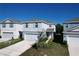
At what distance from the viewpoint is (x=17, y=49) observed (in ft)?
49.8

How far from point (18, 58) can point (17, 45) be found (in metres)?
2.12

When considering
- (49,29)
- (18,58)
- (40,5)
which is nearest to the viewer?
(18,58)

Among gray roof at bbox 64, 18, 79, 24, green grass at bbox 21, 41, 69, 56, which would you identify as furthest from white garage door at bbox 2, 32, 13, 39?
gray roof at bbox 64, 18, 79, 24

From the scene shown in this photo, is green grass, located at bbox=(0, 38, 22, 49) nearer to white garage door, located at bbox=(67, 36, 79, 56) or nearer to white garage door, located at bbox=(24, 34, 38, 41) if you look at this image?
white garage door, located at bbox=(24, 34, 38, 41)

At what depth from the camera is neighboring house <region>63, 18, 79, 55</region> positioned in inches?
607

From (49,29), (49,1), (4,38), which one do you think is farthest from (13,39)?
(49,1)

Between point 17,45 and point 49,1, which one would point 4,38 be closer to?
point 17,45

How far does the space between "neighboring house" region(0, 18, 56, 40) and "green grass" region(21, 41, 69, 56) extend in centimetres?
119

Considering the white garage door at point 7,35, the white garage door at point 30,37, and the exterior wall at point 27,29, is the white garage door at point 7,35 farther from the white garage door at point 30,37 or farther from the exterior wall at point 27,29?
the white garage door at point 30,37

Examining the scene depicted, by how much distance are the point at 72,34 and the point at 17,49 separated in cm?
424

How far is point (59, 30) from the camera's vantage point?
1566 centimetres

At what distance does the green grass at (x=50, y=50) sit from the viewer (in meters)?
14.5

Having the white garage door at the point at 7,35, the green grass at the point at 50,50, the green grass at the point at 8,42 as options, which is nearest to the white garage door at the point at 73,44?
the green grass at the point at 50,50

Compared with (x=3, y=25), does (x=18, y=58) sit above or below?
below
